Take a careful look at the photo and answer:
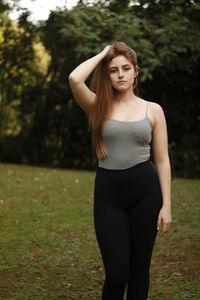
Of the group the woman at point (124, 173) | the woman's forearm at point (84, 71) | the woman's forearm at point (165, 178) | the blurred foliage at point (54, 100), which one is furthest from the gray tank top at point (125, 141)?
the blurred foliage at point (54, 100)

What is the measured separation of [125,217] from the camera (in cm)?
308

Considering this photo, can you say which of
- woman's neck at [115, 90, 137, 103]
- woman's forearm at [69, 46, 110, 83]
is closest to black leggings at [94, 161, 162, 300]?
woman's neck at [115, 90, 137, 103]

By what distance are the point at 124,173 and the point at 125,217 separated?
27 cm

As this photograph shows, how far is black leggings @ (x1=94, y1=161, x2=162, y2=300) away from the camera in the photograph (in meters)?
3.01

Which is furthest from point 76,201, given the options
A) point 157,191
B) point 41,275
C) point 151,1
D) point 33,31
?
point 33,31

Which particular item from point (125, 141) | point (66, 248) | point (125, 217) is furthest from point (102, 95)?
point (66, 248)

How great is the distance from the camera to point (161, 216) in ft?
10.2

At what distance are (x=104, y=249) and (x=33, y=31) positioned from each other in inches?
496

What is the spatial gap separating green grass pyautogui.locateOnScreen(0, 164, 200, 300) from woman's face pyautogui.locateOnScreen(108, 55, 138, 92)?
2128mm

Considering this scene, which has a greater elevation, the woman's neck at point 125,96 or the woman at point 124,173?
the woman's neck at point 125,96

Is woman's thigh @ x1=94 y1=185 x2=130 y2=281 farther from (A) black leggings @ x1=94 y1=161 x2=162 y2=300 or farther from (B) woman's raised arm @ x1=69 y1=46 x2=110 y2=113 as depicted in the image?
(B) woman's raised arm @ x1=69 y1=46 x2=110 y2=113

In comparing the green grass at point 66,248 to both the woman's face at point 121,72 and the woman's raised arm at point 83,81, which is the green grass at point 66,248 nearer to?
the woman's raised arm at point 83,81

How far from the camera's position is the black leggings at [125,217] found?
9.88 ft

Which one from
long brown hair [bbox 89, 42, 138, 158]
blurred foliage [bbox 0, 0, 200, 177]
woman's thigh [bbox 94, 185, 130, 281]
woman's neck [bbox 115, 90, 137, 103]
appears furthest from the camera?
blurred foliage [bbox 0, 0, 200, 177]
